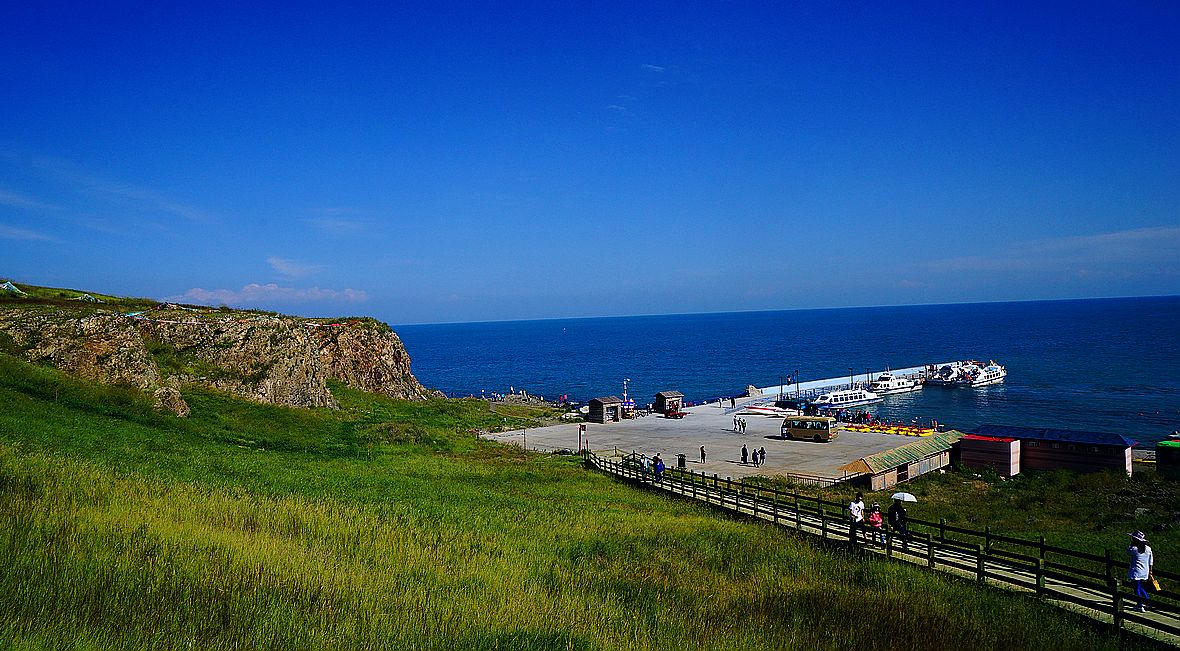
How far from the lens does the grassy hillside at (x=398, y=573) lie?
9.87m

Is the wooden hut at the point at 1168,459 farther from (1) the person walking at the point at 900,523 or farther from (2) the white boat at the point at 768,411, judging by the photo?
(2) the white boat at the point at 768,411

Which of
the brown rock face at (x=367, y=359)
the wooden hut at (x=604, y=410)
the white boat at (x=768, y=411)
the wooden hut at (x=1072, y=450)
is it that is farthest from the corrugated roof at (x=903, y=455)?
the brown rock face at (x=367, y=359)

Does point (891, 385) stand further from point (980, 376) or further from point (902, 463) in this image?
point (902, 463)

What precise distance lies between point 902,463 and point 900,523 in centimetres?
2085

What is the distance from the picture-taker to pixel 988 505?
99.9 feet

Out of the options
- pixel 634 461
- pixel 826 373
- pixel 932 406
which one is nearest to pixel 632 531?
pixel 634 461

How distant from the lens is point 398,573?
43.9ft

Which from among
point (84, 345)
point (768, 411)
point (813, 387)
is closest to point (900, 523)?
point (84, 345)

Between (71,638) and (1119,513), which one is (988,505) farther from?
(71,638)

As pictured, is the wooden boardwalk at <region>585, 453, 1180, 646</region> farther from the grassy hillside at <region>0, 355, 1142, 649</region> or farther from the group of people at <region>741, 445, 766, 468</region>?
the group of people at <region>741, 445, 766, 468</region>

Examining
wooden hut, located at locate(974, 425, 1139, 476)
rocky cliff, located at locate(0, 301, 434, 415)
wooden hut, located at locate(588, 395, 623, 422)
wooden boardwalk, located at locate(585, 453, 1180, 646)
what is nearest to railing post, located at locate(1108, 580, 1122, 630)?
wooden boardwalk, located at locate(585, 453, 1180, 646)

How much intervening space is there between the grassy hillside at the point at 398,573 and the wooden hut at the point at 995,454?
24.1m

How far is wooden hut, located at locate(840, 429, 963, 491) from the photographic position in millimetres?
35594

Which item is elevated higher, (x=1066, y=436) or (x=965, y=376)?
(x=1066, y=436)
